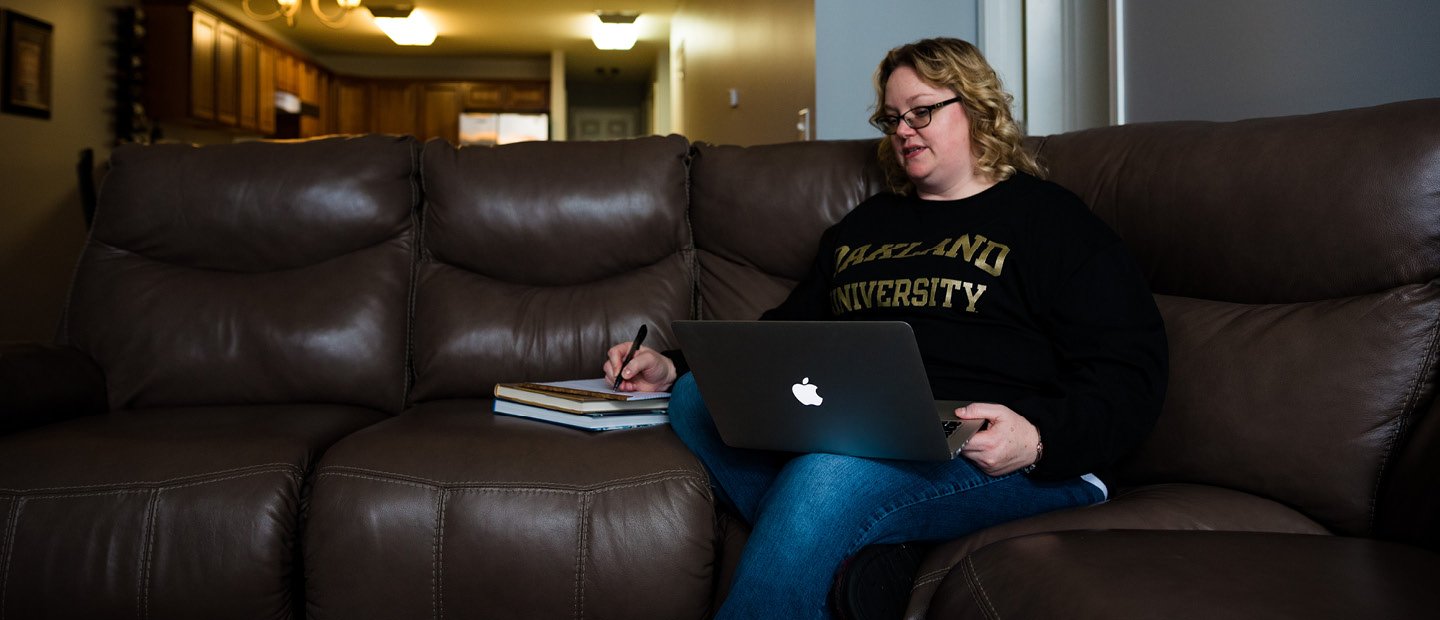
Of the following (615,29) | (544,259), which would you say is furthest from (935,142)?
(615,29)

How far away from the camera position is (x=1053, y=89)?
2.89m

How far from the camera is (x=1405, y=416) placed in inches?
45.8

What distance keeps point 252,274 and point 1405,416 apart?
204 centimetres

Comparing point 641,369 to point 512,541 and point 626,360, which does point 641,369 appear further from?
point 512,541

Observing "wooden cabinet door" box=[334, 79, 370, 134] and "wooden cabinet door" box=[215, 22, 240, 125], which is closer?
"wooden cabinet door" box=[215, 22, 240, 125]

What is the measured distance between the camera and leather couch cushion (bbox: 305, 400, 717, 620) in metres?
1.38

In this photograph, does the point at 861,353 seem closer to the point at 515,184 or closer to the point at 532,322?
the point at 532,322

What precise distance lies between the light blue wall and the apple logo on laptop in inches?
79.7

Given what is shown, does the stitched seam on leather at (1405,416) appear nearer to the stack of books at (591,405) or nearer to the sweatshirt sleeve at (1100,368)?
the sweatshirt sleeve at (1100,368)

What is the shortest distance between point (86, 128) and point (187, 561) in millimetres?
4713

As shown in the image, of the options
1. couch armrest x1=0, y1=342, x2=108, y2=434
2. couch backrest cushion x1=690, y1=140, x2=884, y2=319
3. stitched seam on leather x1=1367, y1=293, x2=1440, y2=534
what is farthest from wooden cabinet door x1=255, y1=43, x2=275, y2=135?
stitched seam on leather x1=1367, y1=293, x2=1440, y2=534

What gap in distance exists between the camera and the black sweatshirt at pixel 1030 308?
122 cm

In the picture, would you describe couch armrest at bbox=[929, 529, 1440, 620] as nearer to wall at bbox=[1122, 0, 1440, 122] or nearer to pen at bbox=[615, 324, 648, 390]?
pen at bbox=[615, 324, 648, 390]

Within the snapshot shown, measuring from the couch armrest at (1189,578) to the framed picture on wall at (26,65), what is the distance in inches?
196
